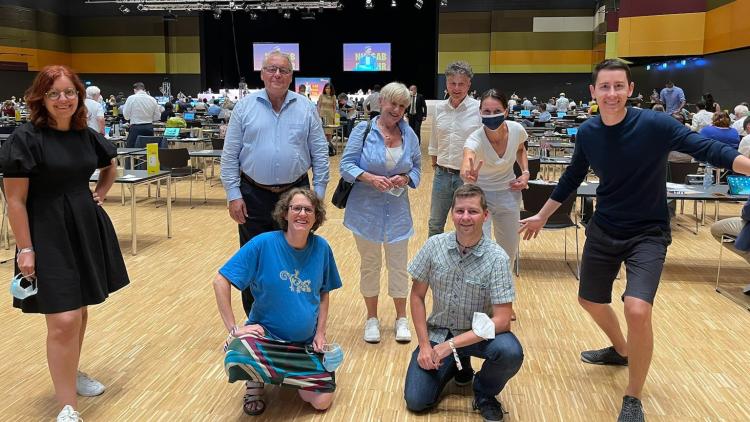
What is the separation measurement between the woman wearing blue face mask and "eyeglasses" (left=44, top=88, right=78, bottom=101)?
6.47 ft

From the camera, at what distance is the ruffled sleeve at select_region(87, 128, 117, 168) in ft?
9.82

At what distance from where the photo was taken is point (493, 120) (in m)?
3.74

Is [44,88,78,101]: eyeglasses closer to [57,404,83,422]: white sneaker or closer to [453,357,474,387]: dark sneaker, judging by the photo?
[57,404,83,422]: white sneaker

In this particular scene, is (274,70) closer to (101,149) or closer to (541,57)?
(101,149)

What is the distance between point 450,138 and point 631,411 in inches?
81.2

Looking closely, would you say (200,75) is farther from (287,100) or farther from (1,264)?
(287,100)

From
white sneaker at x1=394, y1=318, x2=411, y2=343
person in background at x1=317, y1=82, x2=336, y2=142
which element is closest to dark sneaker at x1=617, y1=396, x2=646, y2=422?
white sneaker at x1=394, y1=318, x2=411, y2=343

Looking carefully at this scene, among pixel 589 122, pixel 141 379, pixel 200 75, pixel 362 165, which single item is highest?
pixel 200 75

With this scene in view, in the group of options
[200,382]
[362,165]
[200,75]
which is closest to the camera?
[200,382]

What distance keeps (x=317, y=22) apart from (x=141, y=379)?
24132mm

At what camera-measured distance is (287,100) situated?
351cm

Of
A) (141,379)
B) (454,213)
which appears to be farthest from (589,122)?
(141,379)

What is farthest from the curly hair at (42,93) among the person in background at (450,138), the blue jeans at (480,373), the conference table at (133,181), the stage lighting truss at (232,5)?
the stage lighting truss at (232,5)

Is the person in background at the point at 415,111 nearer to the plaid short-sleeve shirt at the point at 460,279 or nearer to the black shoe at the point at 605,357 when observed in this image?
the black shoe at the point at 605,357
